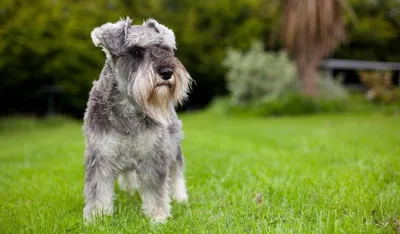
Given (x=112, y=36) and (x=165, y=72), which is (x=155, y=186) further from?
(x=112, y=36)

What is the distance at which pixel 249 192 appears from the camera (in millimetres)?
4617

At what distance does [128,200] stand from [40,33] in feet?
48.2

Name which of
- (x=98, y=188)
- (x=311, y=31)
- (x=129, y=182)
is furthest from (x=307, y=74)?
(x=98, y=188)

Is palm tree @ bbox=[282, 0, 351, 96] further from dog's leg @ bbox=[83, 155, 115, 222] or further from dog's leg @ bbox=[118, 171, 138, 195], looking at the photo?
dog's leg @ bbox=[83, 155, 115, 222]

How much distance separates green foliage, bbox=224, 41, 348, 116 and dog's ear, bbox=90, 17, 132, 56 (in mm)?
14545

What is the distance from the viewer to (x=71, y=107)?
21.7 m

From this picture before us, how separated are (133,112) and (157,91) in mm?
348

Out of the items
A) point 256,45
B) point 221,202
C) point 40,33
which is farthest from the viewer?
point 256,45

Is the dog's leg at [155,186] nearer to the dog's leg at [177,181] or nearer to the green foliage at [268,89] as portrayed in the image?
the dog's leg at [177,181]

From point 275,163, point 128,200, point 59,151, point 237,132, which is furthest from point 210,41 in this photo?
point 128,200

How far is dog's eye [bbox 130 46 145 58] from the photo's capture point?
386 centimetres

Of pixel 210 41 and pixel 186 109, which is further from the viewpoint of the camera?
pixel 186 109

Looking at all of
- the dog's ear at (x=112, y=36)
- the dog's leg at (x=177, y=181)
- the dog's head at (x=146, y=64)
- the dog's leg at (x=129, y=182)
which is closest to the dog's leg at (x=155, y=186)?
the dog's head at (x=146, y=64)

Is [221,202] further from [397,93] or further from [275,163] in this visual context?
[397,93]
